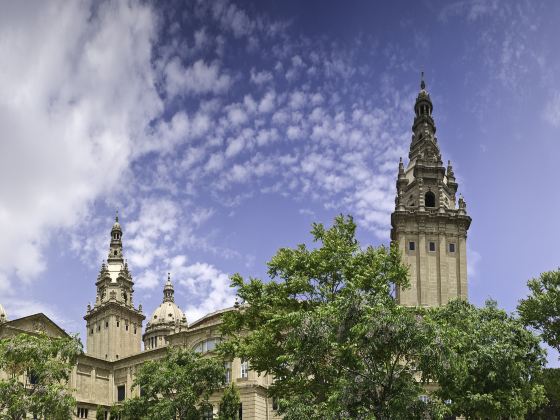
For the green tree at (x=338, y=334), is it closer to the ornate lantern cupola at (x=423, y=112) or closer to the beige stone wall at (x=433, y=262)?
the beige stone wall at (x=433, y=262)

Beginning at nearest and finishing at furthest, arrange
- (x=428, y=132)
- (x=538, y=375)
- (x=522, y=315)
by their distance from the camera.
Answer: (x=538, y=375) < (x=522, y=315) < (x=428, y=132)

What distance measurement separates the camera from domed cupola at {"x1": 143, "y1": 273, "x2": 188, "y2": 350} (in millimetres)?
133375

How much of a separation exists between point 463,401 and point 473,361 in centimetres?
412

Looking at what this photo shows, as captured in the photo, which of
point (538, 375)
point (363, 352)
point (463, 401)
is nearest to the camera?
point (363, 352)

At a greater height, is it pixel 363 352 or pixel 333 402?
pixel 363 352

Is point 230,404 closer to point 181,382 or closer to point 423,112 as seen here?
point 181,382

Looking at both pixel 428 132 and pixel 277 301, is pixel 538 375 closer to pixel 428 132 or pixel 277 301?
pixel 277 301

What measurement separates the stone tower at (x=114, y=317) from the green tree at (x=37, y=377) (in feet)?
221

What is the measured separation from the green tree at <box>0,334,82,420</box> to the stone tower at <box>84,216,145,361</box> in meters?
67.2

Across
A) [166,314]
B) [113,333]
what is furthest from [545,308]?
[166,314]

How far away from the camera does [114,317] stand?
114688mm

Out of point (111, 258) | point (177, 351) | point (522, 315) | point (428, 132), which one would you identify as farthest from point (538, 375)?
point (111, 258)

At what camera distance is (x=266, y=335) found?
38094 millimetres

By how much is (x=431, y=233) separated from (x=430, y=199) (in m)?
5.87
